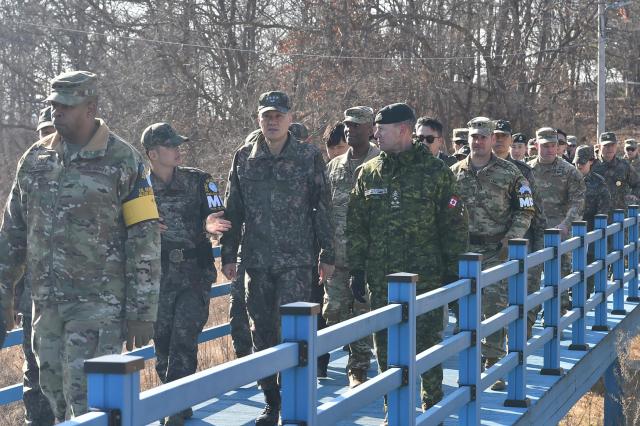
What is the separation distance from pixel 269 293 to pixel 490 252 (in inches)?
83.1

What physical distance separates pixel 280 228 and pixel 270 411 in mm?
994

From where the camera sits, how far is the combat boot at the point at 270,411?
19.6ft

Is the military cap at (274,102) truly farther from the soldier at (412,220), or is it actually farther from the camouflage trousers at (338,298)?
the camouflage trousers at (338,298)

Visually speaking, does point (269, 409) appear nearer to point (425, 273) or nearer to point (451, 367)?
point (425, 273)

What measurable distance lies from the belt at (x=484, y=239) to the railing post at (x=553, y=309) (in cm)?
34

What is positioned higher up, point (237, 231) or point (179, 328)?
point (237, 231)

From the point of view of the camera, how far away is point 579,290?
859cm

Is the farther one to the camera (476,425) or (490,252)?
(490,252)

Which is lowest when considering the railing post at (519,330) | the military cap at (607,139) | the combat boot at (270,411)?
the combat boot at (270,411)

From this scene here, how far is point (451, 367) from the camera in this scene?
8.09 m

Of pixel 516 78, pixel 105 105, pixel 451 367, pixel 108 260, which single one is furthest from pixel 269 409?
pixel 516 78

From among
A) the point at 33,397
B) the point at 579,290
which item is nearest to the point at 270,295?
the point at 33,397

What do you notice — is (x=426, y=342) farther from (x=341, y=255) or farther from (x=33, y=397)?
(x=33, y=397)

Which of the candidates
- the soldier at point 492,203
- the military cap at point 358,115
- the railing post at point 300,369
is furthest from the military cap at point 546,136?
the railing post at point 300,369
